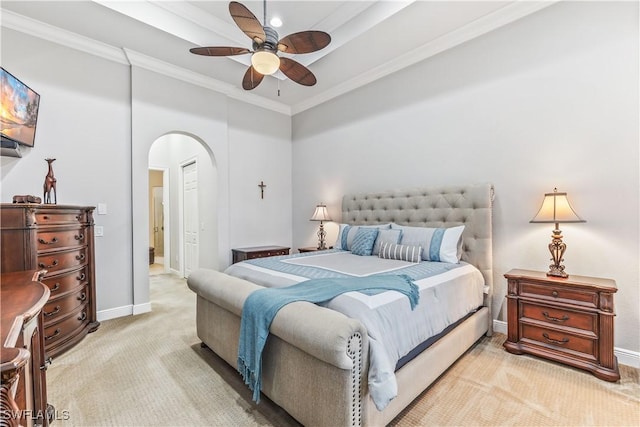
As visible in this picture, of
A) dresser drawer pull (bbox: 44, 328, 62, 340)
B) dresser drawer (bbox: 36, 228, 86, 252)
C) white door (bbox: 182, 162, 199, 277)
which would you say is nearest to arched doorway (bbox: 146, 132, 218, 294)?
white door (bbox: 182, 162, 199, 277)

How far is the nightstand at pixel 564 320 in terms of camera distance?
2.16 m

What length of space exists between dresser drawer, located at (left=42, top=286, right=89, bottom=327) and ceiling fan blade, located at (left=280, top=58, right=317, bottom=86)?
2914 mm

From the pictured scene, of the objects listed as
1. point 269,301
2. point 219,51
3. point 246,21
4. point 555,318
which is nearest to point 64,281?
point 269,301

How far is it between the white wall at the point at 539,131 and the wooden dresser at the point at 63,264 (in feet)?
11.5

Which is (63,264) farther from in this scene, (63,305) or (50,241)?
(63,305)

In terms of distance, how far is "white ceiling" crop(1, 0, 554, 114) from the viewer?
286 centimetres

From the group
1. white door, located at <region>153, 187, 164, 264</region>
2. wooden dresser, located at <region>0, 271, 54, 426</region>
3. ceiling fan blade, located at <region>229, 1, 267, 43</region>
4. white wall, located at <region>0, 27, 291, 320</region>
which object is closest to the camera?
wooden dresser, located at <region>0, 271, 54, 426</region>

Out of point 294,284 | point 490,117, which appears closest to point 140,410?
point 294,284

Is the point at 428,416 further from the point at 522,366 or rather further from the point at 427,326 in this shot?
the point at 522,366

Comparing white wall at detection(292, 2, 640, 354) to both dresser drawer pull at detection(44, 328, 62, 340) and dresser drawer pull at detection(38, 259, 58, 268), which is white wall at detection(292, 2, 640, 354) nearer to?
dresser drawer pull at detection(38, 259, 58, 268)

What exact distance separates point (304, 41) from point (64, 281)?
303 cm

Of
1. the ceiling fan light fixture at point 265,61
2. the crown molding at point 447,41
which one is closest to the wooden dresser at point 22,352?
the ceiling fan light fixture at point 265,61

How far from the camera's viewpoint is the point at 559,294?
2371 millimetres

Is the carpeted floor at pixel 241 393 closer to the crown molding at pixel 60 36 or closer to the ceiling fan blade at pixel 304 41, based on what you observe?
the ceiling fan blade at pixel 304 41
